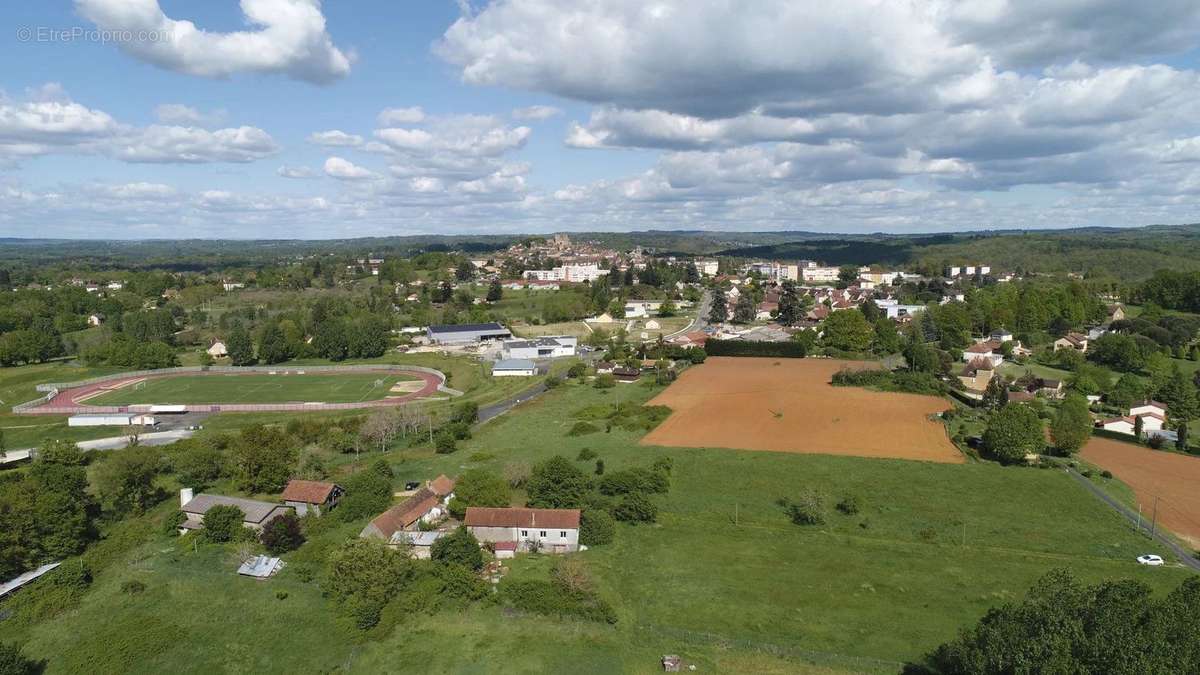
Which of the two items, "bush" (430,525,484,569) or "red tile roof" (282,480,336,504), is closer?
"bush" (430,525,484,569)

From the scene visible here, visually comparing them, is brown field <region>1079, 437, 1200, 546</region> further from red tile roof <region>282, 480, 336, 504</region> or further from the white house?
the white house

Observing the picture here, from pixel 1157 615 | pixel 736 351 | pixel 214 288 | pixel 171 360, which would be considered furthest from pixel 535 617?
pixel 214 288

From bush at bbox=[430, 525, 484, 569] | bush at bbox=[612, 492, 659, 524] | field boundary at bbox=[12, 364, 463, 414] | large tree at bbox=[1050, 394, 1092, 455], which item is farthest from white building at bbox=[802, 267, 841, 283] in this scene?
bush at bbox=[430, 525, 484, 569]

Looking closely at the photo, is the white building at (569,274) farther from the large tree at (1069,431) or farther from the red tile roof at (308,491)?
the red tile roof at (308,491)

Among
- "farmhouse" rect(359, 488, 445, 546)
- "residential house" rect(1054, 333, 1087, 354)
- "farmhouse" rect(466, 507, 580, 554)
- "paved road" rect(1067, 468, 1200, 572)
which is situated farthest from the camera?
"residential house" rect(1054, 333, 1087, 354)

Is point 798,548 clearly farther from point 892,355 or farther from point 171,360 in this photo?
point 171,360

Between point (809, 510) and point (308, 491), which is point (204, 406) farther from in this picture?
point (809, 510)

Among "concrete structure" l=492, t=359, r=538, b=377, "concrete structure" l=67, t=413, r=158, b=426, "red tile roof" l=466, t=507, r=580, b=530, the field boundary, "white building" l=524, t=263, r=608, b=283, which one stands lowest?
the field boundary
